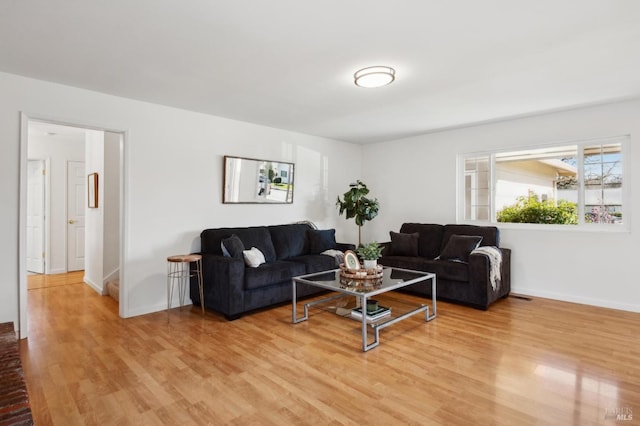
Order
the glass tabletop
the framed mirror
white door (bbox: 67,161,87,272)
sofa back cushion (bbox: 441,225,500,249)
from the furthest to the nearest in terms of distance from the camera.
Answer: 1. white door (bbox: 67,161,87,272)
2. the framed mirror
3. sofa back cushion (bbox: 441,225,500,249)
4. the glass tabletop

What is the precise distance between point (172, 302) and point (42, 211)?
12.7 ft

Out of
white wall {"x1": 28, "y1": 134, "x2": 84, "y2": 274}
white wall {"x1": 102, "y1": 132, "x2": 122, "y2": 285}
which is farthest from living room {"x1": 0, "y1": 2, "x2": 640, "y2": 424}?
white wall {"x1": 28, "y1": 134, "x2": 84, "y2": 274}

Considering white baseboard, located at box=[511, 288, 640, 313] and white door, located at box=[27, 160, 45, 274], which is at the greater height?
white door, located at box=[27, 160, 45, 274]

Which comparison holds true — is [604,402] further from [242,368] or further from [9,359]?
[9,359]

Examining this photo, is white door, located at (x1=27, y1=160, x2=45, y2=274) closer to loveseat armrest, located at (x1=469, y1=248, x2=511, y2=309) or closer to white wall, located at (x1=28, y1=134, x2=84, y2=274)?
white wall, located at (x1=28, y1=134, x2=84, y2=274)

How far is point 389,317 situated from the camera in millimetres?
3562

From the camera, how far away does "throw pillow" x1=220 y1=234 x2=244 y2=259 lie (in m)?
3.89

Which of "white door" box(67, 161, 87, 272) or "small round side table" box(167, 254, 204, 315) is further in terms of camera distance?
"white door" box(67, 161, 87, 272)

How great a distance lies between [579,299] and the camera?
4176mm

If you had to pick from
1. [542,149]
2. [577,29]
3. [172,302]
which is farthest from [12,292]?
[542,149]

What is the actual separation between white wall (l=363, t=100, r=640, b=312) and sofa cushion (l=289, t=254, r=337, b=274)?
6.15 ft

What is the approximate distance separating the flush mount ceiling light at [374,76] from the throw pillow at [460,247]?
232 centimetres

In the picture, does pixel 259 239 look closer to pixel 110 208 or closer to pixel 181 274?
pixel 181 274

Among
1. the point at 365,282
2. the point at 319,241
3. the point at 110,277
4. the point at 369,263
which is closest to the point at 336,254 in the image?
the point at 319,241
